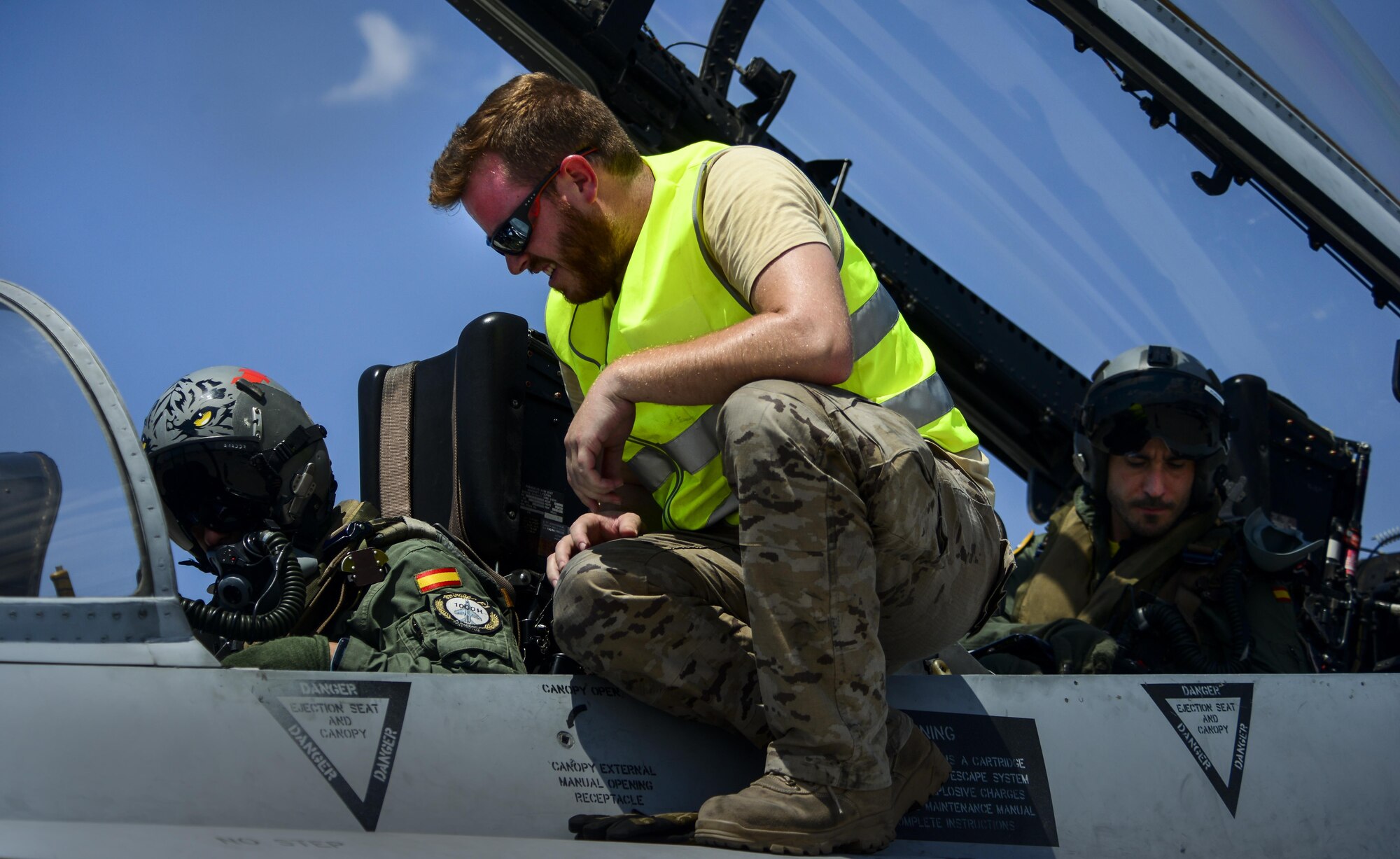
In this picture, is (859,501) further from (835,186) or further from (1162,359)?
(835,186)

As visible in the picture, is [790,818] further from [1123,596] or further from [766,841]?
[1123,596]

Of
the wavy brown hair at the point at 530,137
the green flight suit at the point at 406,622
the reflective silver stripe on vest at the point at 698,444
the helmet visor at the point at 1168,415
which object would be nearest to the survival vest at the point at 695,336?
the reflective silver stripe on vest at the point at 698,444

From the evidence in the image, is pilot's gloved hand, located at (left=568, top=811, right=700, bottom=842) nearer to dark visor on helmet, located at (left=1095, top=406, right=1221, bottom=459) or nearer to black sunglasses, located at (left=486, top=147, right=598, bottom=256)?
black sunglasses, located at (left=486, top=147, right=598, bottom=256)

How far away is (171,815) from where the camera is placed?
1.32 metres

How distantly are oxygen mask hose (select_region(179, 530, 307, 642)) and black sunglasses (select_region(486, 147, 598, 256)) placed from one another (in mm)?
697

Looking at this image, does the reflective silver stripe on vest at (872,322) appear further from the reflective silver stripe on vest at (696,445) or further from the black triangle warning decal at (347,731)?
the black triangle warning decal at (347,731)

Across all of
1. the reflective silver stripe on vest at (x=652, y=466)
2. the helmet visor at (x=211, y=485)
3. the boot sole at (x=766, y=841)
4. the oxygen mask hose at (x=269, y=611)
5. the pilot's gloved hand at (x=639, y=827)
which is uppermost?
the reflective silver stripe on vest at (x=652, y=466)

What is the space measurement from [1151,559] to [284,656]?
213 centimetres

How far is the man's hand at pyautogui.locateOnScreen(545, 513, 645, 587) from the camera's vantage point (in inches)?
68.2

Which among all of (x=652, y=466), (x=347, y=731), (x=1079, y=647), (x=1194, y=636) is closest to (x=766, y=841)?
(x=347, y=731)

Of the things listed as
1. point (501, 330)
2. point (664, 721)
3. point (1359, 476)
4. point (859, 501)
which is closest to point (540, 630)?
point (664, 721)

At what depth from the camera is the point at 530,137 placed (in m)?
1.73

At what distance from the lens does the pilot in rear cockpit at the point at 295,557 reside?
180 cm

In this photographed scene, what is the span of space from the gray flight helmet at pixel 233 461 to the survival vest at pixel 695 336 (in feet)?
2.98
